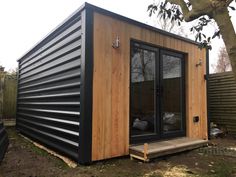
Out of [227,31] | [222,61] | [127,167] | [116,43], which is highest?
[222,61]

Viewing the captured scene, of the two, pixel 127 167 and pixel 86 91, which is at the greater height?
pixel 86 91

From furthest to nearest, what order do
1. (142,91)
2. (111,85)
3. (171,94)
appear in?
(171,94), (142,91), (111,85)

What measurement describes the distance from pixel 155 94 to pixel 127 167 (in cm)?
177

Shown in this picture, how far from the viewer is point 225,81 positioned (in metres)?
6.96

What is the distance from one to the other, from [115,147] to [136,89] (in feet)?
3.84

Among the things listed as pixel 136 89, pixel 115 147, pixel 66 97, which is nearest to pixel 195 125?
pixel 136 89

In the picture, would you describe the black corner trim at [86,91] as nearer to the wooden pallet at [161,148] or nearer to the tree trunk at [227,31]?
the wooden pallet at [161,148]

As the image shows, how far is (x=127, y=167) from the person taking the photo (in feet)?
11.9

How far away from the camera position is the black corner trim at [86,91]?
3.65 metres

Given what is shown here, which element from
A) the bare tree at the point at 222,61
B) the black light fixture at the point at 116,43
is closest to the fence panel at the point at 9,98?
the black light fixture at the point at 116,43

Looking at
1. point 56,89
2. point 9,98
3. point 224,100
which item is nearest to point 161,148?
point 56,89

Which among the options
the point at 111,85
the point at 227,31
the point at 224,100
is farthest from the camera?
the point at 224,100

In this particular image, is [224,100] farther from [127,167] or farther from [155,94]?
[127,167]

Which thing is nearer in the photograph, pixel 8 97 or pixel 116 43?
pixel 116 43
